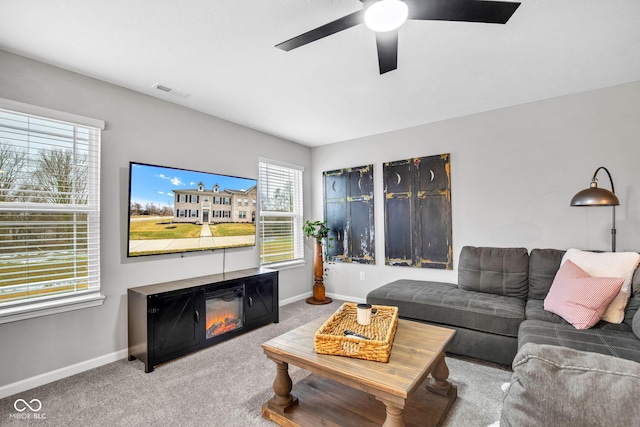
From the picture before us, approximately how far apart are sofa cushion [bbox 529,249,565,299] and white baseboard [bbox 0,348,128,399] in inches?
154

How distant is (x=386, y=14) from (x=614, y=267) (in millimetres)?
2593

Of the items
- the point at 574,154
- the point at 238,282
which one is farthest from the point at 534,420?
the point at 574,154

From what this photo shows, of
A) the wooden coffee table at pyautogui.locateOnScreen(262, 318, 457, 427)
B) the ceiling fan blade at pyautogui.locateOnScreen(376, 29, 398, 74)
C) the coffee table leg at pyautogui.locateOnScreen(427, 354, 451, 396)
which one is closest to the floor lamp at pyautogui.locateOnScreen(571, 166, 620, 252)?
the wooden coffee table at pyautogui.locateOnScreen(262, 318, 457, 427)

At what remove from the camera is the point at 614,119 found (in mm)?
2896

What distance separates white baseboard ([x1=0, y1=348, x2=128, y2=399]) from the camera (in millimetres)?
2188

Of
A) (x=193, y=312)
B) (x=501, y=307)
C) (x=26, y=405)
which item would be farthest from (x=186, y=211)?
(x=501, y=307)

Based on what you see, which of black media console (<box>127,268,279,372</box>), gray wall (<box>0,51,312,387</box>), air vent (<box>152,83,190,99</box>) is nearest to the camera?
gray wall (<box>0,51,312,387</box>)

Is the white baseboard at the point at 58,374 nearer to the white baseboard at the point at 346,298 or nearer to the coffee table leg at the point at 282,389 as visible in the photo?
the coffee table leg at the point at 282,389

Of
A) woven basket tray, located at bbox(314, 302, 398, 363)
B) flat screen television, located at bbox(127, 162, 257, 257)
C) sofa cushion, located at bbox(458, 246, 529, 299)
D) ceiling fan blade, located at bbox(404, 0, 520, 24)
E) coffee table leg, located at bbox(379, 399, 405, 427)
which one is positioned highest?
ceiling fan blade, located at bbox(404, 0, 520, 24)

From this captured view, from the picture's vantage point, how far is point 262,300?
346 centimetres

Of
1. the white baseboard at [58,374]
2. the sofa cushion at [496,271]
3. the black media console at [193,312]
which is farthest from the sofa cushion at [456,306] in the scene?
the white baseboard at [58,374]

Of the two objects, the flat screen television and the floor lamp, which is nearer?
the floor lamp

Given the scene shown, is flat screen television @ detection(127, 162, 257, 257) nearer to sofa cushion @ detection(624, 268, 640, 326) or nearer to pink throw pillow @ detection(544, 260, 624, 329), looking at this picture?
pink throw pillow @ detection(544, 260, 624, 329)

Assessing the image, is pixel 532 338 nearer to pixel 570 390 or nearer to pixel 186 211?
pixel 570 390
